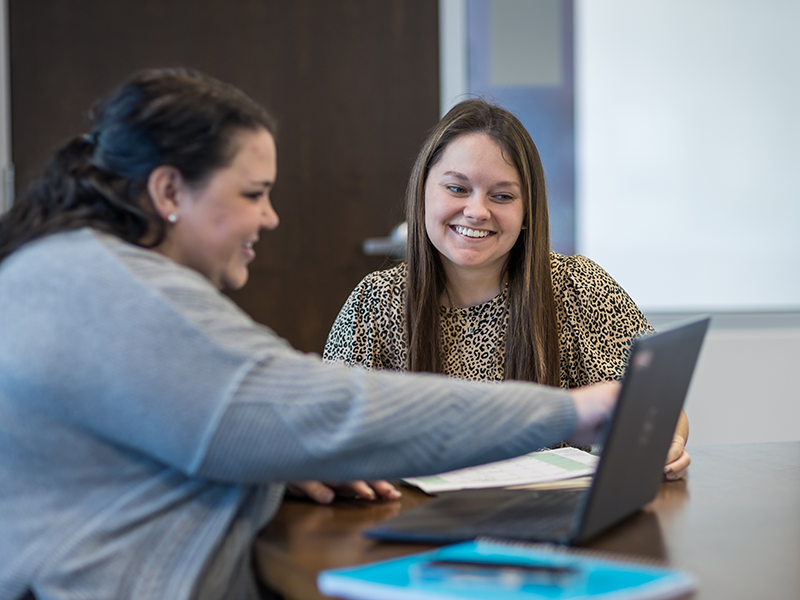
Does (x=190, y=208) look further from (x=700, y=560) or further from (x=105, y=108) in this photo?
(x=700, y=560)

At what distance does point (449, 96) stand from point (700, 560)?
225cm

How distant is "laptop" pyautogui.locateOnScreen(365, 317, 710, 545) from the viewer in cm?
80

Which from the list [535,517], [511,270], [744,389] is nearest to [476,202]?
[511,270]

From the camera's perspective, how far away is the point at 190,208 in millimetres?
935

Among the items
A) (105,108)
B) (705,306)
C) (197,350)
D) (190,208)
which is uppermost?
(105,108)

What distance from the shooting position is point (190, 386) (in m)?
0.77

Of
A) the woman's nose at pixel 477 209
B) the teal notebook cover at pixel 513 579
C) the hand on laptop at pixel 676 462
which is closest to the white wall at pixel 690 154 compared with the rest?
the woman's nose at pixel 477 209

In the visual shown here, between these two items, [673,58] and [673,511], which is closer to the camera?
[673,511]

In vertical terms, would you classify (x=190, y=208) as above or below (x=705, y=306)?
above

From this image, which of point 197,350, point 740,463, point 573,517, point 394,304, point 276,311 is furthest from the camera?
point 276,311

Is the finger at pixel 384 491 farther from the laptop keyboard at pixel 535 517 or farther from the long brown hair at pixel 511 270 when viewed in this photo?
the long brown hair at pixel 511 270

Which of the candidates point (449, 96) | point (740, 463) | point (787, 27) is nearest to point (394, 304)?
point (740, 463)

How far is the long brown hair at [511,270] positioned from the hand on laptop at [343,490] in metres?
0.61

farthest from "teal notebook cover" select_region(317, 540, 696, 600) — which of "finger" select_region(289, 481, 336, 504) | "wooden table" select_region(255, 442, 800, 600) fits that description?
"finger" select_region(289, 481, 336, 504)
